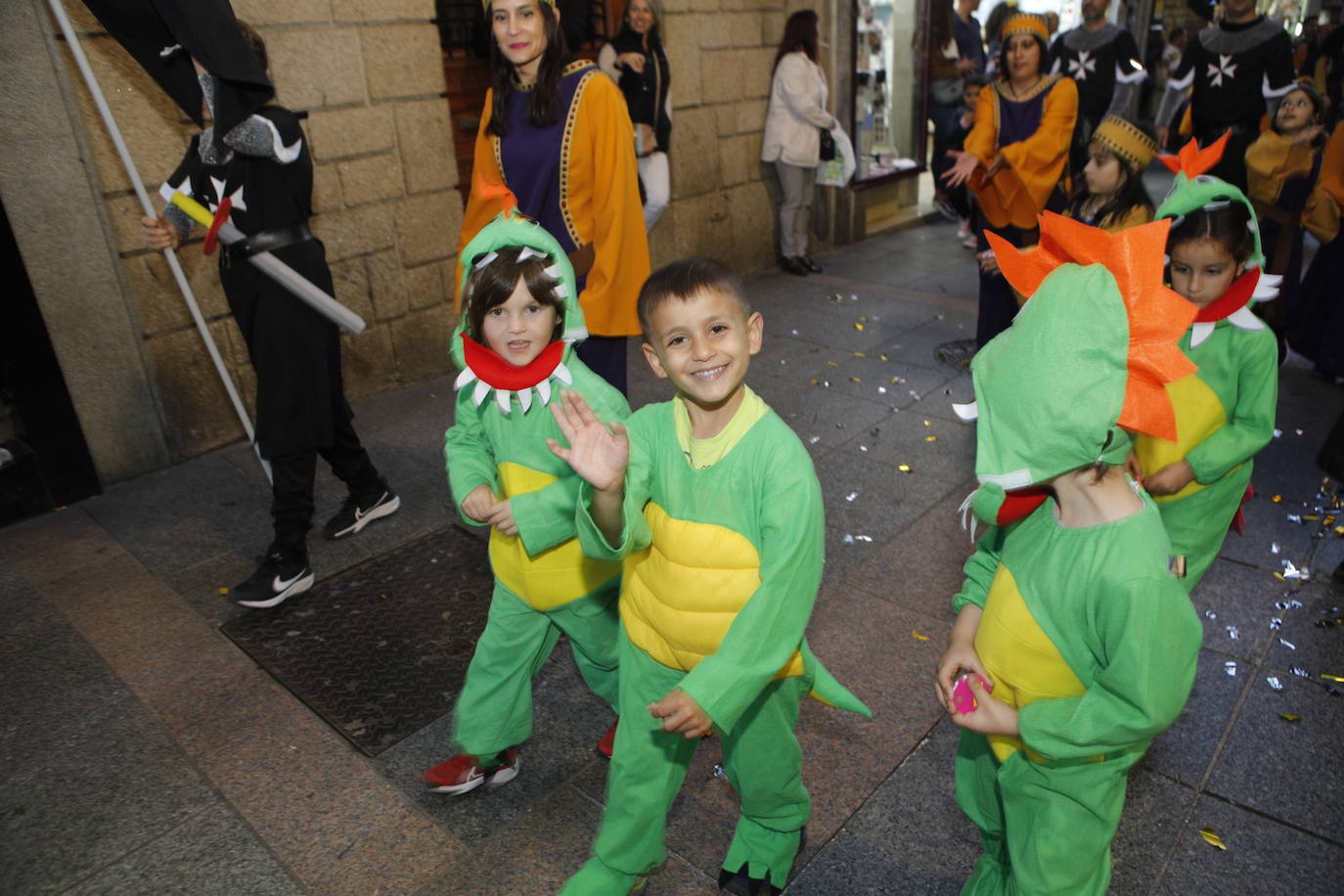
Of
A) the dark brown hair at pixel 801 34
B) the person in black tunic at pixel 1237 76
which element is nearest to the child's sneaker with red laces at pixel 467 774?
the person in black tunic at pixel 1237 76

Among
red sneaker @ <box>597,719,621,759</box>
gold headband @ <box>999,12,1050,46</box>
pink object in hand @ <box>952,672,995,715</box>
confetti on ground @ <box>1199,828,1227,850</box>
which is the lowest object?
confetti on ground @ <box>1199,828,1227,850</box>

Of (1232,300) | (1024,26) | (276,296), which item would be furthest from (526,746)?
(1024,26)

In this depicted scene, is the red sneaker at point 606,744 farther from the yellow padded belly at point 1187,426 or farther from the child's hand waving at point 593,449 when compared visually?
the yellow padded belly at point 1187,426

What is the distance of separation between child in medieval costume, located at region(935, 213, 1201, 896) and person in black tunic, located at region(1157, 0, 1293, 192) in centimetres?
582

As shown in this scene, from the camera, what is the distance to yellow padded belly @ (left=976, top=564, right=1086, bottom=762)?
1.87 metres

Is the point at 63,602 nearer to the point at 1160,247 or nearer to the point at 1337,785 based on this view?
the point at 1160,247

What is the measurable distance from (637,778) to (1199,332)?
202 cm

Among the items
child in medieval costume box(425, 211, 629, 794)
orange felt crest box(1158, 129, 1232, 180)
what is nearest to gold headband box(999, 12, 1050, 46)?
orange felt crest box(1158, 129, 1232, 180)

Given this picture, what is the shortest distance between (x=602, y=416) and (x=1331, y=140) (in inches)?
201

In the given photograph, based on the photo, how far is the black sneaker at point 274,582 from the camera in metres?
3.89

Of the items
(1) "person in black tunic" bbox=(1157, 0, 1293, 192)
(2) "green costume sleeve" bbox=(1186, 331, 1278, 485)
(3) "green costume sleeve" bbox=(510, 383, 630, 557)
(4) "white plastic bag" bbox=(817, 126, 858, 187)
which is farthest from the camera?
(4) "white plastic bag" bbox=(817, 126, 858, 187)

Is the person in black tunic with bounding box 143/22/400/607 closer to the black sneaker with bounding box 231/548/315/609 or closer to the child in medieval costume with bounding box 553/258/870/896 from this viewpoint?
the black sneaker with bounding box 231/548/315/609

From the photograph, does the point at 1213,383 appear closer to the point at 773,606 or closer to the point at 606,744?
the point at 773,606

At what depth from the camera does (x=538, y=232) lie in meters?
2.68
